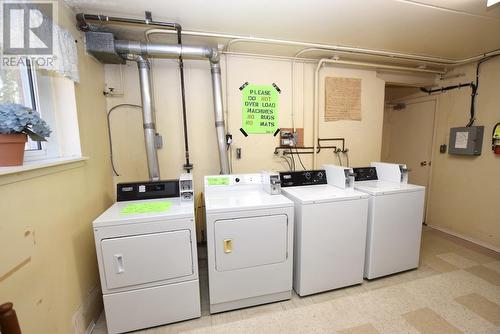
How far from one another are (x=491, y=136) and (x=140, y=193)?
13.3ft

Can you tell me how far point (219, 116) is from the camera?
2.28 m

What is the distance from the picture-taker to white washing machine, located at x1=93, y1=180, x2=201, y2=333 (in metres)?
1.41

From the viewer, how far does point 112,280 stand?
143cm

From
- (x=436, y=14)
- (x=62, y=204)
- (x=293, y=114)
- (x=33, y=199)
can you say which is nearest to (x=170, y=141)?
(x=62, y=204)

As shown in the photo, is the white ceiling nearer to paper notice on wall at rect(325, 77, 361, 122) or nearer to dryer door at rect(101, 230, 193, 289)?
paper notice on wall at rect(325, 77, 361, 122)

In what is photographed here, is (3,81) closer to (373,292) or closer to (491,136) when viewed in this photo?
(373,292)

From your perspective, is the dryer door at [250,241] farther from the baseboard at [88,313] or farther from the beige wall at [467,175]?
the beige wall at [467,175]

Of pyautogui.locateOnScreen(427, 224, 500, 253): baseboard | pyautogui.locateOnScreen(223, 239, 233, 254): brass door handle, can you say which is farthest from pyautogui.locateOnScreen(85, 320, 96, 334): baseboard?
pyautogui.locateOnScreen(427, 224, 500, 253): baseboard

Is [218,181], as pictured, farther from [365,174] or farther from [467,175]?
[467,175]

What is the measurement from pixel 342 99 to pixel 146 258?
114 inches

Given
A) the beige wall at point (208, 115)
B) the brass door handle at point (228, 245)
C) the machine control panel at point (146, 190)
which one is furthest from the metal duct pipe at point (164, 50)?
the brass door handle at point (228, 245)

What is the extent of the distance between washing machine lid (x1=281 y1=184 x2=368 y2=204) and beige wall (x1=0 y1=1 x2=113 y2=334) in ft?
5.52

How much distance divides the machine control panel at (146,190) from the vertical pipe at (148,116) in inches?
11.6

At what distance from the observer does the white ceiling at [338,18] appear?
1.60 metres
